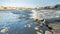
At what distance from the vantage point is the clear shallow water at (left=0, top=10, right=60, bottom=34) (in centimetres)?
274

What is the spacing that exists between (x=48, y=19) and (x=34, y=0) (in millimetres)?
601

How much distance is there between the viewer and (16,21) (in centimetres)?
296

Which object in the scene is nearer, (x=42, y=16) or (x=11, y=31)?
(x=11, y=31)

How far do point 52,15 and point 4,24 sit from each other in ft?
3.81

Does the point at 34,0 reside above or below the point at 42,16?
above

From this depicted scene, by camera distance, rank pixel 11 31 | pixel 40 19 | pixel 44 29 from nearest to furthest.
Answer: pixel 11 31, pixel 44 29, pixel 40 19

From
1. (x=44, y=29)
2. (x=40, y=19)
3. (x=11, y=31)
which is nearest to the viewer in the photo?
(x=11, y=31)

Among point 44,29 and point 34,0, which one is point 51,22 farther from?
point 34,0

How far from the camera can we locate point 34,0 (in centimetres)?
301

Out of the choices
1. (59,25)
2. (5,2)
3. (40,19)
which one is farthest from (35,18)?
(5,2)

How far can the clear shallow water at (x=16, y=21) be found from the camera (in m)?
2.74

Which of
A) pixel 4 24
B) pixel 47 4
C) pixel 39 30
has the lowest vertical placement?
pixel 39 30

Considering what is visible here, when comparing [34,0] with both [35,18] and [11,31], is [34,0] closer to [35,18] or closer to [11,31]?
[35,18]

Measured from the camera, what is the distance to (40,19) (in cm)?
302
